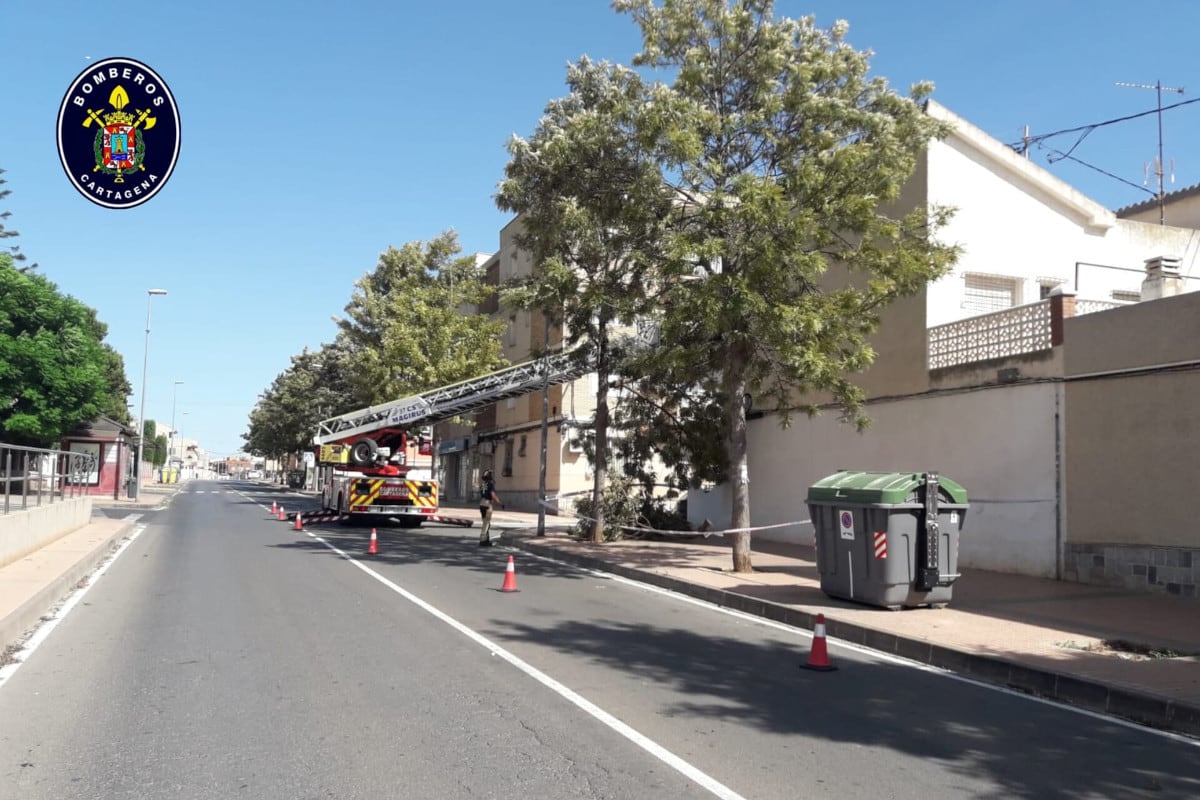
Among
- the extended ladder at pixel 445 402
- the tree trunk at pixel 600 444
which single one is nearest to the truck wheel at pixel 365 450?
the extended ladder at pixel 445 402

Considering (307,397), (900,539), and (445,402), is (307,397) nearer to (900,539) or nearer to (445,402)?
(445,402)

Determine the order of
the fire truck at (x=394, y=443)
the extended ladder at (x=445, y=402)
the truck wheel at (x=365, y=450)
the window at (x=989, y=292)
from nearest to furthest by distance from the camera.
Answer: the window at (x=989, y=292), the extended ladder at (x=445, y=402), the fire truck at (x=394, y=443), the truck wheel at (x=365, y=450)

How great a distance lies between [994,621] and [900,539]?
1.35 metres

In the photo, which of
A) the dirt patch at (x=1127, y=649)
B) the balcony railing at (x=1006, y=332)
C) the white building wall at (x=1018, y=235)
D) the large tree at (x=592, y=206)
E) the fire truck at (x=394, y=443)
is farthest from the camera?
the fire truck at (x=394, y=443)

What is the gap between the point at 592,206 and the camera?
16.3 m

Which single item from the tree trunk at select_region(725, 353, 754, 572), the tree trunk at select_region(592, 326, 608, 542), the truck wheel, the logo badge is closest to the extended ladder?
the truck wheel

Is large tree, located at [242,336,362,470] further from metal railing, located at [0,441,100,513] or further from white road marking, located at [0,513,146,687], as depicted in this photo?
white road marking, located at [0,513,146,687]

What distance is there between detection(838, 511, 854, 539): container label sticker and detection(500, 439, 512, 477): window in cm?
3075

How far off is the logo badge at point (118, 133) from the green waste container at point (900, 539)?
29.7 ft

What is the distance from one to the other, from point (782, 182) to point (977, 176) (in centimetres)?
676

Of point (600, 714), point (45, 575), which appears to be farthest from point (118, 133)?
point (600, 714)

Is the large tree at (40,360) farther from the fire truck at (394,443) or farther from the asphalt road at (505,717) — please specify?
Answer: the asphalt road at (505,717)

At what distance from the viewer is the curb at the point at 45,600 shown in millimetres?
8812

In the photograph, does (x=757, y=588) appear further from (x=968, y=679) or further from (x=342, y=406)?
(x=342, y=406)
